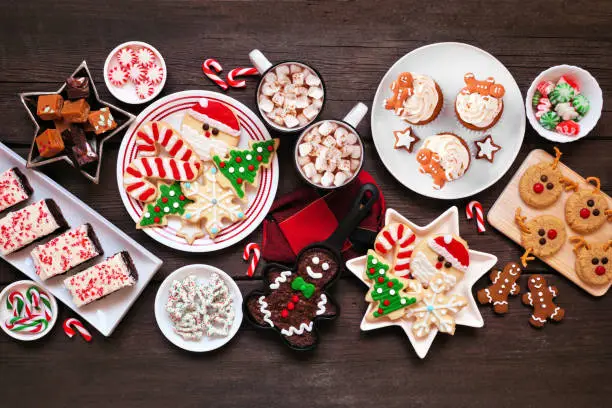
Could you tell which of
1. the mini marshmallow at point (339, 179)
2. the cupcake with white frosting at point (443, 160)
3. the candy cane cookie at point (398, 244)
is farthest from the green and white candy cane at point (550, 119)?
the mini marshmallow at point (339, 179)

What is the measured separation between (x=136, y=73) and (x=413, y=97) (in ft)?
3.38

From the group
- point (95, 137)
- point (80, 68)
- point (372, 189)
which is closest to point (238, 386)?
point (372, 189)

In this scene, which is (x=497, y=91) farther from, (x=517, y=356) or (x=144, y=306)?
(x=144, y=306)

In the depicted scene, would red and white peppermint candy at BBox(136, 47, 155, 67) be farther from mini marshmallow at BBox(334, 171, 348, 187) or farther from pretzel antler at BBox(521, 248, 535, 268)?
pretzel antler at BBox(521, 248, 535, 268)

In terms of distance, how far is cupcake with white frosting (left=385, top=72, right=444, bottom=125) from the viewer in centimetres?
214

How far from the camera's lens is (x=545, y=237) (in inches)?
87.0

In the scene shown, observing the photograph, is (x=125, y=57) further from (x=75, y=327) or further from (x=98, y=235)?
(x=75, y=327)

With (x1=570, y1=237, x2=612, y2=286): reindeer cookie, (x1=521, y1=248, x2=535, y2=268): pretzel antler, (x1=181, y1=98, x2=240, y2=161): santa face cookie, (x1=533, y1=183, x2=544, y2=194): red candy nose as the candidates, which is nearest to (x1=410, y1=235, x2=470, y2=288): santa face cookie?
(x1=521, y1=248, x2=535, y2=268): pretzel antler

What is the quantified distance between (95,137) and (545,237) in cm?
173

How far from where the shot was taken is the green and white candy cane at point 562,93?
215 centimetres

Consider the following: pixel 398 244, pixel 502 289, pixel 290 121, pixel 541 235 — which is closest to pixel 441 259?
pixel 398 244

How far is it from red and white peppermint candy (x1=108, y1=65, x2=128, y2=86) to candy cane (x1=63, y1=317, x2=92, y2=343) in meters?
0.89

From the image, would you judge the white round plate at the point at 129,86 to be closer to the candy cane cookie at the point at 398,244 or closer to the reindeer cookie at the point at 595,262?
the candy cane cookie at the point at 398,244

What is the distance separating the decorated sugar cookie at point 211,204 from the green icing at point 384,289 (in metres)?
0.52
